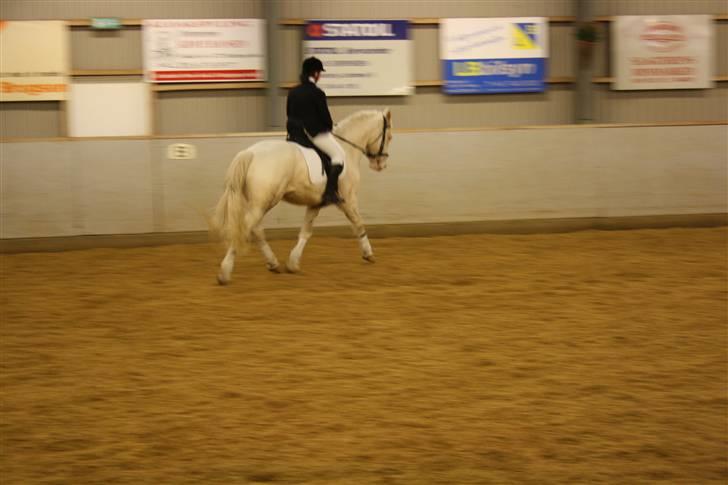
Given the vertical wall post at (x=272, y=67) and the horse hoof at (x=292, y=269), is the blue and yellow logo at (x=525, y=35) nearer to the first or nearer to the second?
the vertical wall post at (x=272, y=67)

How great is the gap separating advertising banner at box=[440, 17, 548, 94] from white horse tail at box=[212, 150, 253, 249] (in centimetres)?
565

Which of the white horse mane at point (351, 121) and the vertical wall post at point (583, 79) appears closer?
the white horse mane at point (351, 121)

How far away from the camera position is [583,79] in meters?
13.7

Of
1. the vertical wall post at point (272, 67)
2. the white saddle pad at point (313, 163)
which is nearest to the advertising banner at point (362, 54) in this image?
the vertical wall post at point (272, 67)

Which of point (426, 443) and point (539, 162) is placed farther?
point (539, 162)

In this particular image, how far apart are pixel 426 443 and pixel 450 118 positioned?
30.7 ft

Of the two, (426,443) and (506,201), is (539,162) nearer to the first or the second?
(506,201)

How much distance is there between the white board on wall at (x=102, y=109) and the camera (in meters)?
12.6

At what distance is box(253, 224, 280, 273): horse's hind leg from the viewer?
9.19m

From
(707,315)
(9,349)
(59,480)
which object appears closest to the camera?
(59,480)

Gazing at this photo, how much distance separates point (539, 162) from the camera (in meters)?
12.8

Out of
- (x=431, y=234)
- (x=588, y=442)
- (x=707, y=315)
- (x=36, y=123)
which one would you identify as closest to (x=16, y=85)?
(x=36, y=123)

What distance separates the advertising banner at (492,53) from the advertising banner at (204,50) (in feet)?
8.97

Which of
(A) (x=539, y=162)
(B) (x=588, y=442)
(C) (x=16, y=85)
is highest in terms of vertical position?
(C) (x=16, y=85)
